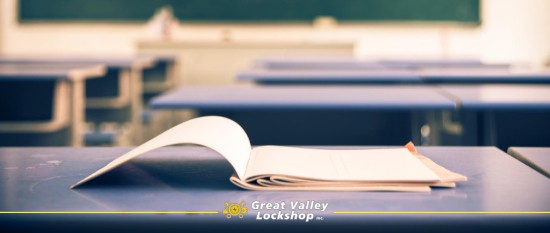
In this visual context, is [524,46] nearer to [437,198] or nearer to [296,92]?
[296,92]

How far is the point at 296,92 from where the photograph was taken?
2.28 meters

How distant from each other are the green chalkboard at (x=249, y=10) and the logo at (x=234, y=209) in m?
6.51

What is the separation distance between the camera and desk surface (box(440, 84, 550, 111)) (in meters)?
1.81

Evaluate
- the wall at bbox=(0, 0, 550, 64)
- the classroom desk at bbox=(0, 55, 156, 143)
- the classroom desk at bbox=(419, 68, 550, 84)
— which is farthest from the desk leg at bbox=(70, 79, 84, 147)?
the wall at bbox=(0, 0, 550, 64)

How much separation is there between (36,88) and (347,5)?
4.74m

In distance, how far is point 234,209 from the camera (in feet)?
2.53

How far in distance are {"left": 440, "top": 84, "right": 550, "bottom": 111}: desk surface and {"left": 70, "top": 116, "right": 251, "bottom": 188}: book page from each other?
0.94m

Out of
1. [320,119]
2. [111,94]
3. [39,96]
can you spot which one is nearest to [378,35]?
[111,94]

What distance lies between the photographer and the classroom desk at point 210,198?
0.75 meters

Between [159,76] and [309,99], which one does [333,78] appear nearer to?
[309,99]

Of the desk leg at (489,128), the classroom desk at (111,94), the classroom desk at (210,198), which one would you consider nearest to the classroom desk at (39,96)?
the classroom desk at (111,94)

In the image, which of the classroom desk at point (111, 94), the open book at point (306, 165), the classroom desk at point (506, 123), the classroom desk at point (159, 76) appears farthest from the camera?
the classroom desk at point (159, 76)

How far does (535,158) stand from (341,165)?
334mm
